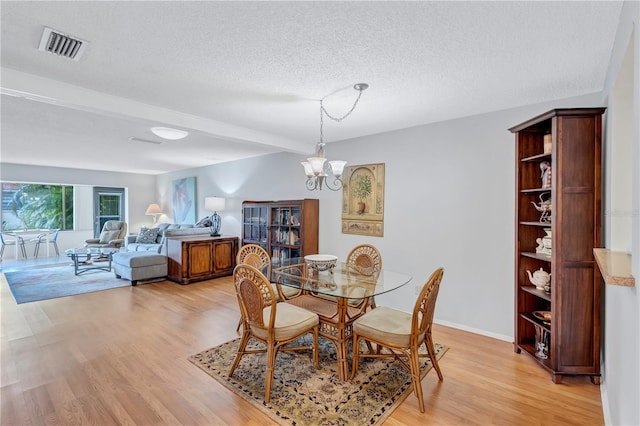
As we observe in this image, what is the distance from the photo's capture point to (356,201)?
4246 mm

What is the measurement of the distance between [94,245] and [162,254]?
112 inches

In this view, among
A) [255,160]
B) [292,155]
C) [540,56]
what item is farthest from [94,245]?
[540,56]

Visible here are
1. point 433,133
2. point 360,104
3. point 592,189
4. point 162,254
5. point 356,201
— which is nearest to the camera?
point 592,189

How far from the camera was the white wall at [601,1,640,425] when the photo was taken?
3.82 ft

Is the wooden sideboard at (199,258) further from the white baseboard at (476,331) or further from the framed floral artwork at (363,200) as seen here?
the white baseboard at (476,331)

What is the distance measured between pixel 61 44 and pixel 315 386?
288 cm

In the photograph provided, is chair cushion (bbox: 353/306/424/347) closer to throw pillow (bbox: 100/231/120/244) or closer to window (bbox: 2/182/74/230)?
throw pillow (bbox: 100/231/120/244)

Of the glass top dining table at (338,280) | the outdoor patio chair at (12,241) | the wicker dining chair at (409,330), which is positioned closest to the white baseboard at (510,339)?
the wicker dining chair at (409,330)

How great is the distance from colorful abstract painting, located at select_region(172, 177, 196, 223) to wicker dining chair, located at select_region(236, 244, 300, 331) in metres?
4.47

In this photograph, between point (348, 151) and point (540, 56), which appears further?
point (348, 151)

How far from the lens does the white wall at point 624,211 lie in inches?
45.9

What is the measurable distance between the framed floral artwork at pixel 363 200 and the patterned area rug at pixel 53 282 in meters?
4.06

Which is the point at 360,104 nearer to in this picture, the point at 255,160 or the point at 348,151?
the point at 348,151

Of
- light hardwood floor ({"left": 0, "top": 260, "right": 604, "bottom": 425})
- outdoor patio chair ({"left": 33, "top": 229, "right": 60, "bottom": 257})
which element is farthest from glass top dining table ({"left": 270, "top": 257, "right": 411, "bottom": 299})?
outdoor patio chair ({"left": 33, "top": 229, "right": 60, "bottom": 257})
